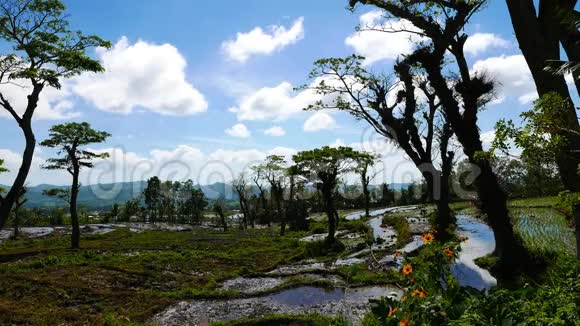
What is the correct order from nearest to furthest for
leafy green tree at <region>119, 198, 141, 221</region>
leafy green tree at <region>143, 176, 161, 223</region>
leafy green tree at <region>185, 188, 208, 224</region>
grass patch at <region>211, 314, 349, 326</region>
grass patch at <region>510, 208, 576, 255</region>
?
1. grass patch at <region>211, 314, 349, 326</region>
2. grass patch at <region>510, 208, 576, 255</region>
3. leafy green tree at <region>119, 198, 141, 221</region>
4. leafy green tree at <region>185, 188, 208, 224</region>
5. leafy green tree at <region>143, 176, 161, 223</region>

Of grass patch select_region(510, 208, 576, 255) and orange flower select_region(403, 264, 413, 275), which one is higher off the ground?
orange flower select_region(403, 264, 413, 275)

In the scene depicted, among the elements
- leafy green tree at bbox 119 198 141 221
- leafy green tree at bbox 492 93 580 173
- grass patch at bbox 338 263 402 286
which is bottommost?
grass patch at bbox 338 263 402 286

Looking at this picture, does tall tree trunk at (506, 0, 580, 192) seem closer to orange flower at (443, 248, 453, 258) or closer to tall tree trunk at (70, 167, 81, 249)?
orange flower at (443, 248, 453, 258)

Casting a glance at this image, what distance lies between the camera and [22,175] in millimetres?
12125

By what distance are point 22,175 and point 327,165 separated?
18835 millimetres

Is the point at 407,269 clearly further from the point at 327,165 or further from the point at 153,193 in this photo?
the point at 153,193

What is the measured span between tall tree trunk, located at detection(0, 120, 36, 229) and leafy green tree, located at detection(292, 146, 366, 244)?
16.6m

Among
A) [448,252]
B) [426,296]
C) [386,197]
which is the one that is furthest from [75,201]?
[386,197]

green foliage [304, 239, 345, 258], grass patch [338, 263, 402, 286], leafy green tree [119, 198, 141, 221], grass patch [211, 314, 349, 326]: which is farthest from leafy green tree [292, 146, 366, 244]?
leafy green tree [119, 198, 141, 221]

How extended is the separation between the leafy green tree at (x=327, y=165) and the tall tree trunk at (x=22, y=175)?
16.6 m

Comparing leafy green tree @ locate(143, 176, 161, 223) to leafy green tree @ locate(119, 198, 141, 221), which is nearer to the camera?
leafy green tree @ locate(119, 198, 141, 221)

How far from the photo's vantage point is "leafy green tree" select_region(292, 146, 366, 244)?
2602cm

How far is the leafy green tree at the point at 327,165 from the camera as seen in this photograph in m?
26.0

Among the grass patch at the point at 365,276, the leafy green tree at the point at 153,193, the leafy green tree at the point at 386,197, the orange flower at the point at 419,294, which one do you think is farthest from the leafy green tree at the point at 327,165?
the leafy green tree at the point at 153,193
